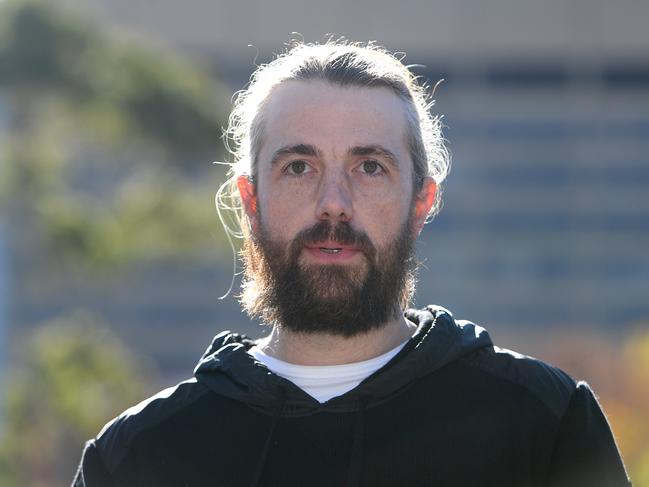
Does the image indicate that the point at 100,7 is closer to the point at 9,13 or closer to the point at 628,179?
the point at 628,179

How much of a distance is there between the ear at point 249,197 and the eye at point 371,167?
0.79 ft

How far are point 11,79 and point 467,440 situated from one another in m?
13.0

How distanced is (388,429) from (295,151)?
552mm

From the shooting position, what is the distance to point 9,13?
14562mm

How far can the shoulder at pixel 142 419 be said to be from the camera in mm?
2854

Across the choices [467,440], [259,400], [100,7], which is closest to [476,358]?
[467,440]

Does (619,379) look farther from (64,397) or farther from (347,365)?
(347,365)

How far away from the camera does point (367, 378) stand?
9.09ft

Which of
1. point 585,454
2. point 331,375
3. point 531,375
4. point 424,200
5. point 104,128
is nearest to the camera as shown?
point 585,454

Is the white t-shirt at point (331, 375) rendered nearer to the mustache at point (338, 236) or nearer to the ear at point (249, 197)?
→ the mustache at point (338, 236)

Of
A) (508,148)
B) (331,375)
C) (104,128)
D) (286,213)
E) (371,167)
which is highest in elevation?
(508,148)

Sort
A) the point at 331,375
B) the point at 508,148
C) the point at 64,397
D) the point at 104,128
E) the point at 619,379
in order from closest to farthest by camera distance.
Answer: the point at 331,375, the point at 64,397, the point at 104,128, the point at 619,379, the point at 508,148

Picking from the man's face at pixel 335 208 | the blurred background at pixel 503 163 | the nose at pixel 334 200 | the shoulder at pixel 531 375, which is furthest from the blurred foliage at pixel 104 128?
the blurred background at pixel 503 163

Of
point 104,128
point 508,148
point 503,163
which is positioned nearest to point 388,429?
point 104,128
